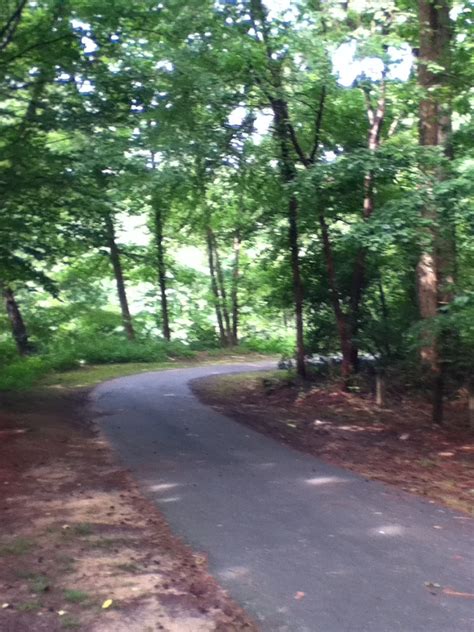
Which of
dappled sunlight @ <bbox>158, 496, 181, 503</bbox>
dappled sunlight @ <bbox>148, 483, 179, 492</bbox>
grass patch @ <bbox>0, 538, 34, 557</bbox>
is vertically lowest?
dappled sunlight @ <bbox>158, 496, 181, 503</bbox>

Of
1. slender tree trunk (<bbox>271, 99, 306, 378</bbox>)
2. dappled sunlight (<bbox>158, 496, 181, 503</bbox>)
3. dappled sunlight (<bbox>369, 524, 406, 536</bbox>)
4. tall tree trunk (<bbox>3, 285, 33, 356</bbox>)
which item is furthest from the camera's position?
tall tree trunk (<bbox>3, 285, 33, 356</bbox>)

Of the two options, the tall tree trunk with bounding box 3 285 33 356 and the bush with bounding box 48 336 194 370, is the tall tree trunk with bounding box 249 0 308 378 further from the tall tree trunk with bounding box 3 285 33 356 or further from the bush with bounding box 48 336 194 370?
the tall tree trunk with bounding box 3 285 33 356

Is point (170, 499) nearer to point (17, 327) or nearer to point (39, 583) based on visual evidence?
point (39, 583)

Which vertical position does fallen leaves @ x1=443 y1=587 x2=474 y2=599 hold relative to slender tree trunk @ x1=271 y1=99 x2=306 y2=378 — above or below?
below

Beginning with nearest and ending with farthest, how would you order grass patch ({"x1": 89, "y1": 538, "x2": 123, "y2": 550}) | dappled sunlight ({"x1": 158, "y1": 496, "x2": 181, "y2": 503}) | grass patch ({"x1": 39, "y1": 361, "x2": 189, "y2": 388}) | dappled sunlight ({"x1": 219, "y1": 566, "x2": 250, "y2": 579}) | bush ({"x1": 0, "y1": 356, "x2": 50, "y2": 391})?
dappled sunlight ({"x1": 219, "y1": 566, "x2": 250, "y2": 579}) < grass patch ({"x1": 89, "y1": 538, "x2": 123, "y2": 550}) < dappled sunlight ({"x1": 158, "y1": 496, "x2": 181, "y2": 503}) < bush ({"x1": 0, "y1": 356, "x2": 50, "y2": 391}) < grass patch ({"x1": 39, "y1": 361, "x2": 189, "y2": 388})

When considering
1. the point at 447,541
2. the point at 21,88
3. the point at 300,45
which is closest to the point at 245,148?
the point at 300,45

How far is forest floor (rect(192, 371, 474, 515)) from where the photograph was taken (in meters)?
9.70

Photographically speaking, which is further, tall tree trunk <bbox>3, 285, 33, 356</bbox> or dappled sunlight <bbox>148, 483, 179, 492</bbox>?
tall tree trunk <bbox>3, 285, 33, 356</bbox>

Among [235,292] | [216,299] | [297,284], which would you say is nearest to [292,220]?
[297,284]

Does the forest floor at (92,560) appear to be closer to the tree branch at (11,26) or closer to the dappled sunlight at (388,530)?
the dappled sunlight at (388,530)

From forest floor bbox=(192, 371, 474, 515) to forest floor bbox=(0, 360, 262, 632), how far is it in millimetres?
3566

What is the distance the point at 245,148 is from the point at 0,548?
11427 millimetres

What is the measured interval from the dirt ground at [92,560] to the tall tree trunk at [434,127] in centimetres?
705

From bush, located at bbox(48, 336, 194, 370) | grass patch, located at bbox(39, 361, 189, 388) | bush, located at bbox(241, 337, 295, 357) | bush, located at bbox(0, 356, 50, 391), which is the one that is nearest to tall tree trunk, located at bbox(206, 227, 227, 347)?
bush, located at bbox(241, 337, 295, 357)
